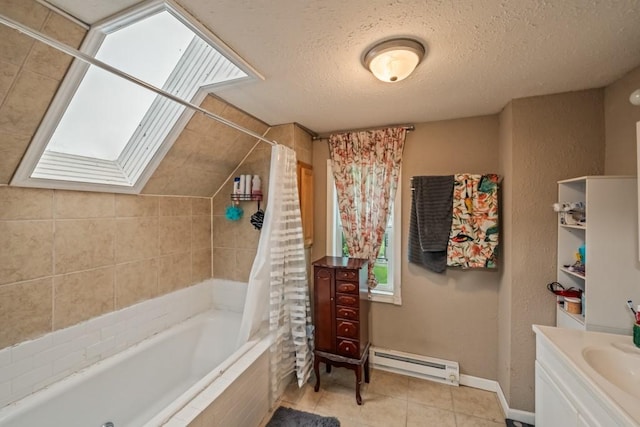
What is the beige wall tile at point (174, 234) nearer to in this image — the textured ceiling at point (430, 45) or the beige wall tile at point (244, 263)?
the beige wall tile at point (244, 263)

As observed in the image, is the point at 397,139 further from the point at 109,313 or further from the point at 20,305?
the point at 20,305

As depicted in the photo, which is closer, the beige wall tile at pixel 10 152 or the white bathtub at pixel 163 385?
the beige wall tile at pixel 10 152

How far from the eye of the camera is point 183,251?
2350 millimetres

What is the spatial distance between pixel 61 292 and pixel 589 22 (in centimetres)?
300

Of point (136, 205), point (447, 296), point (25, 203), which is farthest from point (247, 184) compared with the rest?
point (447, 296)

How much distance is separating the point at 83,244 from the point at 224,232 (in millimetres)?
1095

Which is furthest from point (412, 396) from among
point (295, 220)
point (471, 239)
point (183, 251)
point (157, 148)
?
point (157, 148)

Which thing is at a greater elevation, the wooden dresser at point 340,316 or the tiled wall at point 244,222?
the tiled wall at point 244,222

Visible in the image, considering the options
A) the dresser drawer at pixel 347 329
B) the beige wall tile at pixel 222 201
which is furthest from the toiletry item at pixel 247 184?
the dresser drawer at pixel 347 329

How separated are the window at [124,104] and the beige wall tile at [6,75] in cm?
15

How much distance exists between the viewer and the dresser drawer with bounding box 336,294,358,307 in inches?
80.4

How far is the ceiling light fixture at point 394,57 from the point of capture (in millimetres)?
1219

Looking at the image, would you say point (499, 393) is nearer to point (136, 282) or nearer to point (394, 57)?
point (394, 57)

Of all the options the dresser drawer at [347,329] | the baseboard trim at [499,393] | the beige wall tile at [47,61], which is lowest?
the baseboard trim at [499,393]
